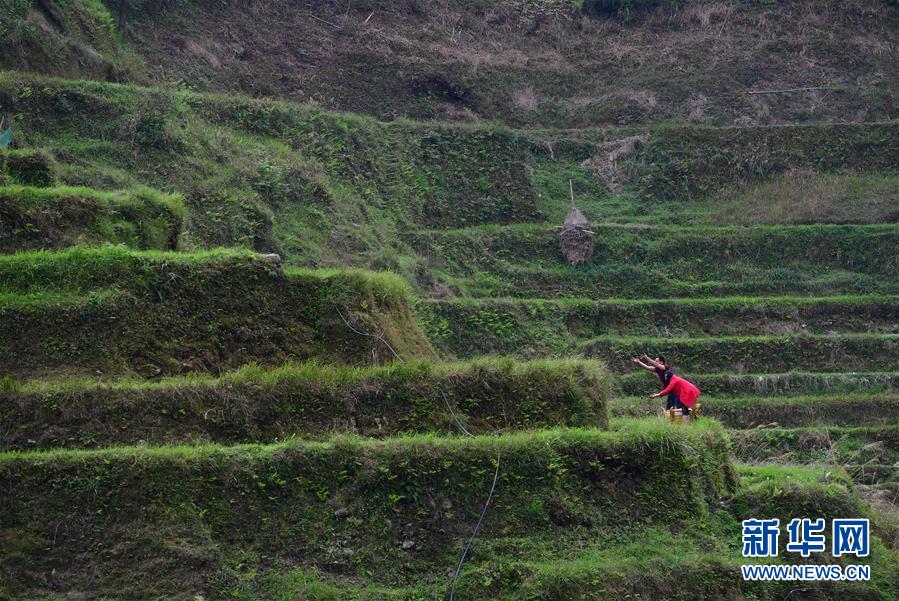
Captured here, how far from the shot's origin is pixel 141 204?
1455cm

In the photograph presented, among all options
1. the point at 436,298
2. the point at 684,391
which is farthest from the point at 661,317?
the point at 684,391

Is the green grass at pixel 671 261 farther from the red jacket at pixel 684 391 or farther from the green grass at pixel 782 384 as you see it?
the red jacket at pixel 684 391

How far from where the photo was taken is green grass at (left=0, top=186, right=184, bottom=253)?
42.8ft

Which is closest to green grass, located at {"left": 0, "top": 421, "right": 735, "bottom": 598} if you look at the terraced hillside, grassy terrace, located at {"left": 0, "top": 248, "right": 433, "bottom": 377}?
the terraced hillside

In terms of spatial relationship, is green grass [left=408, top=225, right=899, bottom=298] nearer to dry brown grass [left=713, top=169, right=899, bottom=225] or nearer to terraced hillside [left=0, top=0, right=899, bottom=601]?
terraced hillside [left=0, top=0, right=899, bottom=601]

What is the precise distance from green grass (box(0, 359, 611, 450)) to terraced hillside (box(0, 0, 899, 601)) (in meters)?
0.03

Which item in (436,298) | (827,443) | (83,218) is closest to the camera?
(83,218)

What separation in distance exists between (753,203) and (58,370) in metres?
24.3

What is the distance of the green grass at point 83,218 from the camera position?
13031mm

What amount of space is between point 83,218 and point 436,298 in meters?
12.2

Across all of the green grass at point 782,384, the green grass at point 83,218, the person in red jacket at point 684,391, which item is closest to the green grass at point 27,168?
the green grass at point 83,218

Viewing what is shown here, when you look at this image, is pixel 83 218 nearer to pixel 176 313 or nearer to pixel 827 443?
pixel 176 313

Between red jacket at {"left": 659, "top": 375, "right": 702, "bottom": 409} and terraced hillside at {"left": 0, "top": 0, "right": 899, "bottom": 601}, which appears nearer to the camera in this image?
terraced hillside at {"left": 0, "top": 0, "right": 899, "bottom": 601}

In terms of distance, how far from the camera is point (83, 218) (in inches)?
535
